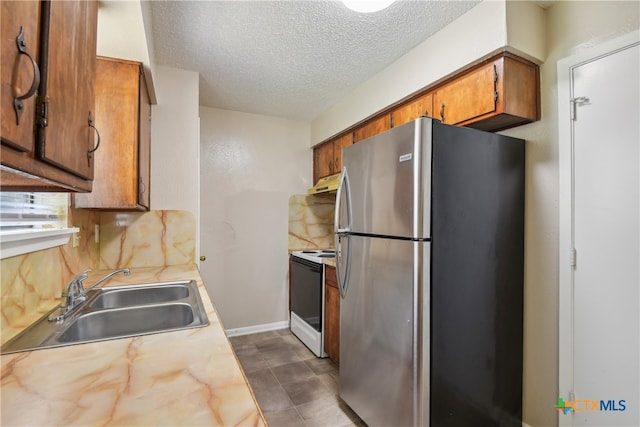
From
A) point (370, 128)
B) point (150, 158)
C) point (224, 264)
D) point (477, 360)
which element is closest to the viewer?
point (477, 360)

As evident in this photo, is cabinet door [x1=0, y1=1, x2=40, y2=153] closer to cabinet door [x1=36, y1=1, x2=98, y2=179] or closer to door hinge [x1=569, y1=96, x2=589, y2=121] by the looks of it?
cabinet door [x1=36, y1=1, x2=98, y2=179]

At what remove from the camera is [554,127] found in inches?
67.3

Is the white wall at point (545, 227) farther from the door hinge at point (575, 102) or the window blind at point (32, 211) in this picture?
the window blind at point (32, 211)

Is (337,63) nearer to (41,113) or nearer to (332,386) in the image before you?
(41,113)

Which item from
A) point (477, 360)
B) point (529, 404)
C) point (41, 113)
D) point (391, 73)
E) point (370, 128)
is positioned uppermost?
point (391, 73)

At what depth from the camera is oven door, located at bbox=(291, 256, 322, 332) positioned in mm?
2896

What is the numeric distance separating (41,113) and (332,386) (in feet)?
8.01

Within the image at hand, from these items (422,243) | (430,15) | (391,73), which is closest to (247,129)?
(391,73)

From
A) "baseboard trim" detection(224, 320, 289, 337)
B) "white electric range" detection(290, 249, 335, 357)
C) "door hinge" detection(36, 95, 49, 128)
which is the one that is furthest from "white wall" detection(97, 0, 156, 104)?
"baseboard trim" detection(224, 320, 289, 337)

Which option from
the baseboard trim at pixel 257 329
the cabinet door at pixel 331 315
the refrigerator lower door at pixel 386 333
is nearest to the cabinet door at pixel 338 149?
the cabinet door at pixel 331 315

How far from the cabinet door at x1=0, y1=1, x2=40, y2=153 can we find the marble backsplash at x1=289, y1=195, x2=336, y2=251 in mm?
3178

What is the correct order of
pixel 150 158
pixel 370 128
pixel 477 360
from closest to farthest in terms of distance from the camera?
1. pixel 477 360
2. pixel 150 158
3. pixel 370 128

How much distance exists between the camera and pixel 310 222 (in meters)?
3.80

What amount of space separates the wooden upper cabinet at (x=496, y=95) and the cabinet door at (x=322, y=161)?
5.45 feet
